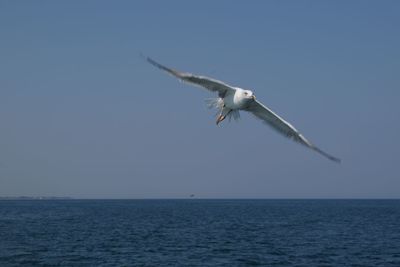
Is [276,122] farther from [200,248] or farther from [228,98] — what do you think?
[200,248]

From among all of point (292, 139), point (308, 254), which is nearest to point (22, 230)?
point (308, 254)

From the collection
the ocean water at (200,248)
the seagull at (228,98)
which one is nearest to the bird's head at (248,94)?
the seagull at (228,98)

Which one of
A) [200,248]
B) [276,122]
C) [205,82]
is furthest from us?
[200,248]

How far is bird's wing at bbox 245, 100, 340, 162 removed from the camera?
1736 cm

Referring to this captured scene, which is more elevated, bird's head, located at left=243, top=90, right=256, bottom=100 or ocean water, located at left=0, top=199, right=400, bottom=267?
bird's head, located at left=243, top=90, right=256, bottom=100

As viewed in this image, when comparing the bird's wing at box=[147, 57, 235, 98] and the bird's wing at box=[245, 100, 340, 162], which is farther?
the bird's wing at box=[245, 100, 340, 162]

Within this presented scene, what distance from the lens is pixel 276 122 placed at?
17844mm

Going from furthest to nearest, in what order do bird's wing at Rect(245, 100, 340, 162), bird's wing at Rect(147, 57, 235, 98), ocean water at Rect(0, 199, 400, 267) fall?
ocean water at Rect(0, 199, 400, 267)
bird's wing at Rect(245, 100, 340, 162)
bird's wing at Rect(147, 57, 235, 98)

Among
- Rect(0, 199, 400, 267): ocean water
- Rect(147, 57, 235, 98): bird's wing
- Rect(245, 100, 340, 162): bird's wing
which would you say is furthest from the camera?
Rect(0, 199, 400, 267): ocean water

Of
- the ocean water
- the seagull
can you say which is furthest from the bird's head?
the ocean water

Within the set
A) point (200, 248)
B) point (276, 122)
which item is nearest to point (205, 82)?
point (276, 122)

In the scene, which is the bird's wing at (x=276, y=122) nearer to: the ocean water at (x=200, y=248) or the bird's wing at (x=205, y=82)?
the bird's wing at (x=205, y=82)

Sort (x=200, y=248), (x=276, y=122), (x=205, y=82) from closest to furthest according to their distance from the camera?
(x=205, y=82), (x=276, y=122), (x=200, y=248)

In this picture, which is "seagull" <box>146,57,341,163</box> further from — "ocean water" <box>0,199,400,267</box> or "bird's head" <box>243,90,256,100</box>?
"ocean water" <box>0,199,400,267</box>
